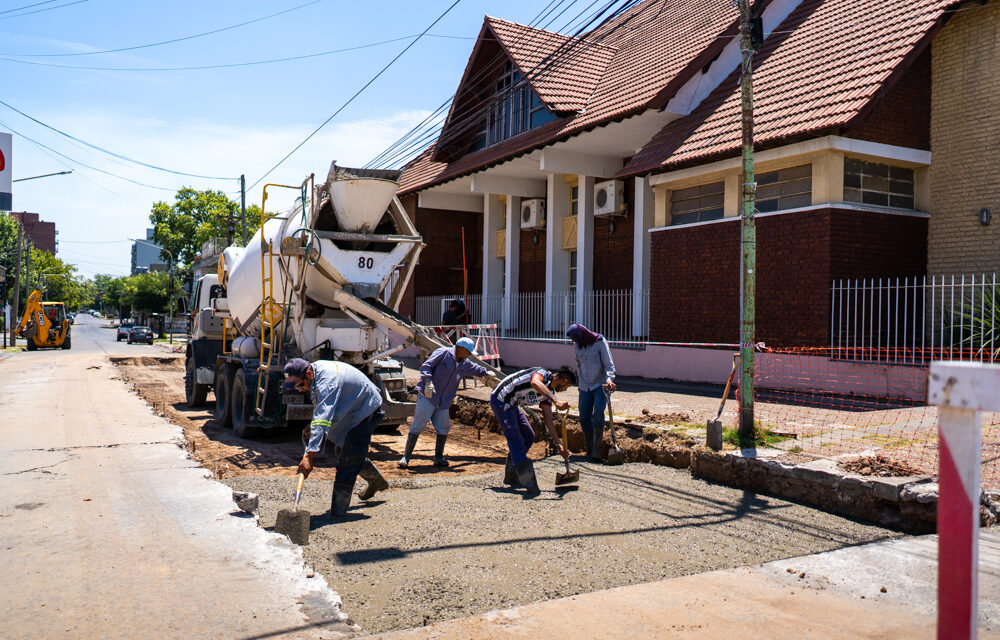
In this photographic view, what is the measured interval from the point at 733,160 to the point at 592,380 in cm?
651

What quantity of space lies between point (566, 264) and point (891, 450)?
44.7 feet

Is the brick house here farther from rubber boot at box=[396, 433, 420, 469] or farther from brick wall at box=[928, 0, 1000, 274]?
rubber boot at box=[396, 433, 420, 469]

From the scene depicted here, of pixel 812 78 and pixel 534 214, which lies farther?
pixel 534 214

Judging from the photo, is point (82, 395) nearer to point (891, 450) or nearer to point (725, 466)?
point (725, 466)

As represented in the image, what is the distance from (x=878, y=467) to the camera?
6.60m

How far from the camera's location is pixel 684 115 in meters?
16.0

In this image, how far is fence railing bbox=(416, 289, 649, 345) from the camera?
16922 millimetres

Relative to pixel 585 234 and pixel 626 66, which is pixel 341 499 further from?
pixel 626 66

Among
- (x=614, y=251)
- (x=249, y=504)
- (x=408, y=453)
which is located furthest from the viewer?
(x=614, y=251)

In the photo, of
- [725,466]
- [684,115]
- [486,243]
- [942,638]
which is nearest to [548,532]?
[725,466]

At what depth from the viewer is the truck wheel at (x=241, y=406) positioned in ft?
32.6

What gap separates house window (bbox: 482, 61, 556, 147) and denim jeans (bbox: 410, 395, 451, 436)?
38.6ft

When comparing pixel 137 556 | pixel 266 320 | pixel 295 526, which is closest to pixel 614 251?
pixel 266 320

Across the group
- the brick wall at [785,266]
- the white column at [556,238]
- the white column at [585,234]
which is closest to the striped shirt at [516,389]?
the brick wall at [785,266]
